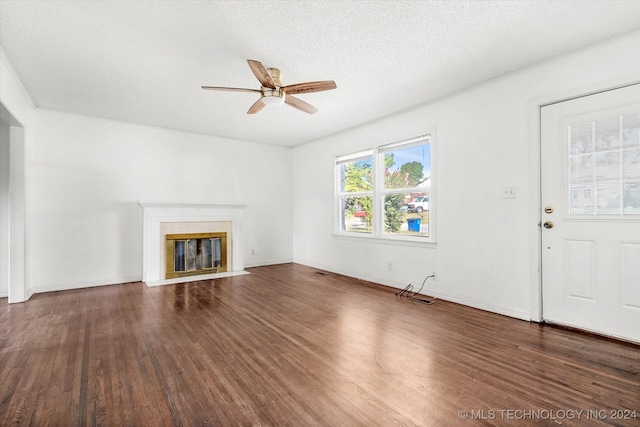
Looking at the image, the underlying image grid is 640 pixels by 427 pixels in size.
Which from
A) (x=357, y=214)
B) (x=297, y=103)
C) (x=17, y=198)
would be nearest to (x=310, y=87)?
(x=297, y=103)

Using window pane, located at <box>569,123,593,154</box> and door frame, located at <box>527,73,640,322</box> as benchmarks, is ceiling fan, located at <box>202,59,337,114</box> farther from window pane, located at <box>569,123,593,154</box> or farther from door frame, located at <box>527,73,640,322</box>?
window pane, located at <box>569,123,593,154</box>

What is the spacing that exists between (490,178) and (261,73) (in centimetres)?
263

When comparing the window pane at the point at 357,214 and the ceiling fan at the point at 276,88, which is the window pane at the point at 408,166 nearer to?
the window pane at the point at 357,214

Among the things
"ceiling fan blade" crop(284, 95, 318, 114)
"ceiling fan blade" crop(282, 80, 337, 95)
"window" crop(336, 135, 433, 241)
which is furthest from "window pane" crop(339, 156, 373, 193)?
"ceiling fan blade" crop(282, 80, 337, 95)

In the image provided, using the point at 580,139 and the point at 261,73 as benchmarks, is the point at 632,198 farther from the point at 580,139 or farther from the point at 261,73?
the point at 261,73

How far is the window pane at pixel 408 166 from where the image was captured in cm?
404

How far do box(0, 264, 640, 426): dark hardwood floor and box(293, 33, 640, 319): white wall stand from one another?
42 cm

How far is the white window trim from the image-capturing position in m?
3.89

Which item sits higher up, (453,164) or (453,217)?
(453,164)

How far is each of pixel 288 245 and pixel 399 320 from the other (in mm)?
3864

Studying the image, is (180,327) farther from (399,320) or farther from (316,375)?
(399,320)

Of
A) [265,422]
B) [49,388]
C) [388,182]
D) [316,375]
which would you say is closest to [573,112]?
[388,182]

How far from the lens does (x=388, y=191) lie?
14.8 ft

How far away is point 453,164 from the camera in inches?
143
